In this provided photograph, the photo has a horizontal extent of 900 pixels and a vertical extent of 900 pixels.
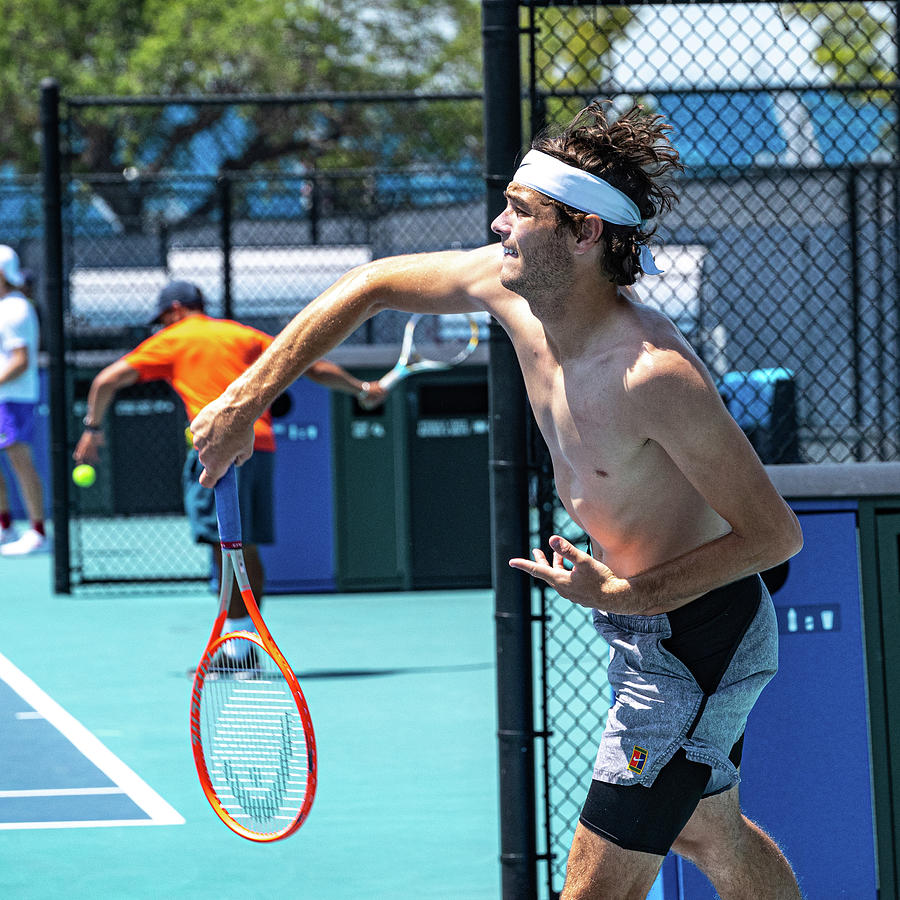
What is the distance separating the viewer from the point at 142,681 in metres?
7.50

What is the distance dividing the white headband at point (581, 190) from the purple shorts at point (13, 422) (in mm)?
9074

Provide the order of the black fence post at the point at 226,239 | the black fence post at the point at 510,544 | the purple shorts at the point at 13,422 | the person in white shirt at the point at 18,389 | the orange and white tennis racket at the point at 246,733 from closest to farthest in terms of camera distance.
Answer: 1. the orange and white tennis racket at the point at 246,733
2. the black fence post at the point at 510,544
3. the black fence post at the point at 226,239
4. the person in white shirt at the point at 18,389
5. the purple shorts at the point at 13,422

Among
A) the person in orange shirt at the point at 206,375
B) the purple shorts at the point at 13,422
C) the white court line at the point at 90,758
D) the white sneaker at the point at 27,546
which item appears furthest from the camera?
the white sneaker at the point at 27,546

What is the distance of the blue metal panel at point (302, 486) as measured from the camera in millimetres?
10008

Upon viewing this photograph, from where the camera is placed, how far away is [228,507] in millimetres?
3336

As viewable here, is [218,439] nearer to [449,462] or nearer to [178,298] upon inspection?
[178,298]

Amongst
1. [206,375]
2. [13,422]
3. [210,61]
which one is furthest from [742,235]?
[210,61]

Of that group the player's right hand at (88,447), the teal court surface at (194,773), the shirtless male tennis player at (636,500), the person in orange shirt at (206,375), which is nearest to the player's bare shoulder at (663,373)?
the shirtless male tennis player at (636,500)

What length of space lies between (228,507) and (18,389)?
8499 mm

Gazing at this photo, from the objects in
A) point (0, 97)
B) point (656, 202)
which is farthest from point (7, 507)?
point (0, 97)

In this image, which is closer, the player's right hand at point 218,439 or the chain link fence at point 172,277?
the player's right hand at point 218,439

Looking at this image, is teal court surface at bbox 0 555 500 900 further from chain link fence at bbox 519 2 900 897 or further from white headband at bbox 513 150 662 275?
white headband at bbox 513 150 662 275

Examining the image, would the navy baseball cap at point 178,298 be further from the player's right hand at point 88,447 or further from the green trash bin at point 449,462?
the green trash bin at point 449,462

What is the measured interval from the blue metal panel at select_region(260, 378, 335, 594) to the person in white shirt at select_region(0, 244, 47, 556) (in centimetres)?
222
